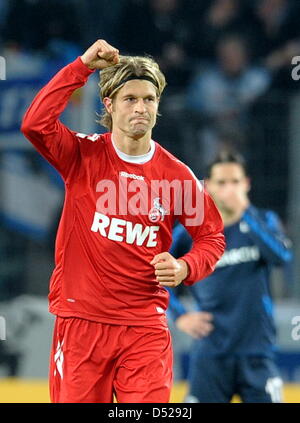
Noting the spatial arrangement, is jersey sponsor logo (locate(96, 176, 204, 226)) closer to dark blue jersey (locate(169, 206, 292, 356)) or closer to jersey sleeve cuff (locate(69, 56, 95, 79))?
jersey sleeve cuff (locate(69, 56, 95, 79))

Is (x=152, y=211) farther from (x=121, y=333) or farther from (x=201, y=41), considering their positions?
(x=201, y=41)

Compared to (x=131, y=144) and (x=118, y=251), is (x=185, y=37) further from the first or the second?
(x=118, y=251)

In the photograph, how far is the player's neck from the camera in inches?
173

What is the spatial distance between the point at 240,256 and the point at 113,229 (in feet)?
7.06

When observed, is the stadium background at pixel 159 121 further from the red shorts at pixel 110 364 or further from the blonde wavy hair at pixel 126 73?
the blonde wavy hair at pixel 126 73

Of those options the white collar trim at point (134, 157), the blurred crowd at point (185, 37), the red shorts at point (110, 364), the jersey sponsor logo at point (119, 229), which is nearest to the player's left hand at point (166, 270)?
the jersey sponsor logo at point (119, 229)

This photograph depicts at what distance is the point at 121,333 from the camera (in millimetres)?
4297

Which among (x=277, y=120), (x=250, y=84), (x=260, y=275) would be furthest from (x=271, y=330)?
(x=250, y=84)

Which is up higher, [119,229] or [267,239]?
[267,239]

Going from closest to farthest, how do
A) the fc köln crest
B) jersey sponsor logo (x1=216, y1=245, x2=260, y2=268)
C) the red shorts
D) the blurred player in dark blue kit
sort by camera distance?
1. the red shorts
2. the fc köln crest
3. the blurred player in dark blue kit
4. jersey sponsor logo (x1=216, y1=245, x2=260, y2=268)

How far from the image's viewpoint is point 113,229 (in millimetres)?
4293

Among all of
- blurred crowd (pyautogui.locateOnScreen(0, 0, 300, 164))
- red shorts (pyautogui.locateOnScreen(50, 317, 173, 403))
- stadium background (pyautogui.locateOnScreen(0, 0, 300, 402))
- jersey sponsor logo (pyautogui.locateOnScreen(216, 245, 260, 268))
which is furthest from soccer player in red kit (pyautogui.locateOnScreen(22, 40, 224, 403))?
blurred crowd (pyautogui.locateOnScreen(0, 0, 300, 164))

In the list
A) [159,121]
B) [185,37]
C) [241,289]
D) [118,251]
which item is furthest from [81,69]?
[185,37]

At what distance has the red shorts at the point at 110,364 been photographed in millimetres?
4238
